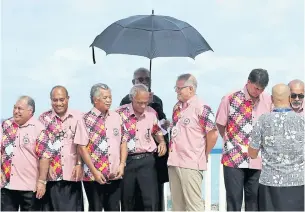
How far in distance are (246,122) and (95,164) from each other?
54.0 inches

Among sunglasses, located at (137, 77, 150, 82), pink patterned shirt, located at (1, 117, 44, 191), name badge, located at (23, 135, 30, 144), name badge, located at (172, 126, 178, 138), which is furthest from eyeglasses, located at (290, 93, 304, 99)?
name badge, located at (23, 135, 30, 144)

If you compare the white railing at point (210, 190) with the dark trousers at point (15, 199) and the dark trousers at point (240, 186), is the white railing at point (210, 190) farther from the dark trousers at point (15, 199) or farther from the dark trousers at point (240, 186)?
the dark trousers at point (15, 199)

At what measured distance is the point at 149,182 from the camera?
5.45 meters

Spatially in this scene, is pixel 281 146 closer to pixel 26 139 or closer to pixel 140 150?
pixel 140 150

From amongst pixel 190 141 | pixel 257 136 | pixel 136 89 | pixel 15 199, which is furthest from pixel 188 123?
pixel 15 199

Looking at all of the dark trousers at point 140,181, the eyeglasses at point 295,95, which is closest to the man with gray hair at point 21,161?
the dark trousers at point 140,181

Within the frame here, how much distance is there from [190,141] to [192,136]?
48 millimetres

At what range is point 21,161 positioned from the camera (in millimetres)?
5117

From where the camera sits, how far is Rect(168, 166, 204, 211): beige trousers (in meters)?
5.25

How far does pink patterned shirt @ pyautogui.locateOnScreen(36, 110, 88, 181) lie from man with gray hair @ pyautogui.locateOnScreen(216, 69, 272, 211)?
1256 millimetres

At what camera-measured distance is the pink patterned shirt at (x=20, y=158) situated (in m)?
5.12

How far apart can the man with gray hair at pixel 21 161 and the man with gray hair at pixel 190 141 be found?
3.78 ft

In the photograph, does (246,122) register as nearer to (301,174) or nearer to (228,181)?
(228,181)

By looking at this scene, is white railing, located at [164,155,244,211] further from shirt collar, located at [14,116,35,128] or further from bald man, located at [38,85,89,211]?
shirt collar, located at [14,116,35,128]
